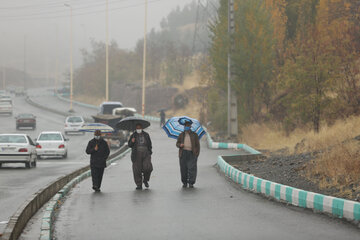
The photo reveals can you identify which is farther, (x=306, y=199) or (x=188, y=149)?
(x=188, y=149)

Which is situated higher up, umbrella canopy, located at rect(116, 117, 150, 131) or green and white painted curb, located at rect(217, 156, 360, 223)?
umbrella canopy, located at rect(116, 117, 150, 131)

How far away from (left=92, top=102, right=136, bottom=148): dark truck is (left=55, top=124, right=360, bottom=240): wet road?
24.4m

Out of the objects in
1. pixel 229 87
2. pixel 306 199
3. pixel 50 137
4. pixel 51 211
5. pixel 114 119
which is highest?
pixel 229 87

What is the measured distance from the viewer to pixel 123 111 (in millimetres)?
52375

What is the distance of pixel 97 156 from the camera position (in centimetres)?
1714

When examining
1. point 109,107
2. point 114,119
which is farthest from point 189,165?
point 109,107

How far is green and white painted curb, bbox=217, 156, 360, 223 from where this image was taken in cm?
1110

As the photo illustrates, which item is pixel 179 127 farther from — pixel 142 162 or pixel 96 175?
pixel 96 175

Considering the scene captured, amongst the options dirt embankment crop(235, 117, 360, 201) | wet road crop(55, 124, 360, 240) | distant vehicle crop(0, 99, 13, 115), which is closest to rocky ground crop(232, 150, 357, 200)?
dirt embankment crop(235, 117, 360, 201)

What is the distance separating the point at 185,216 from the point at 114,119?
116ft

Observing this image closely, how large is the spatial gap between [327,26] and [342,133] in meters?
11.7

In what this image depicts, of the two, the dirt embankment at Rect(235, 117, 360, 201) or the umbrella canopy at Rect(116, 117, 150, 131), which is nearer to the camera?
the dirt embankment at Rect(235, 117, 360, 201)

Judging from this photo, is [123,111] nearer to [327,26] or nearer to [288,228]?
[327,26]

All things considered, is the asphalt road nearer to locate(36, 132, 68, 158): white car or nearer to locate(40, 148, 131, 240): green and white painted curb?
locate(36, 132, 68, 158): white car
